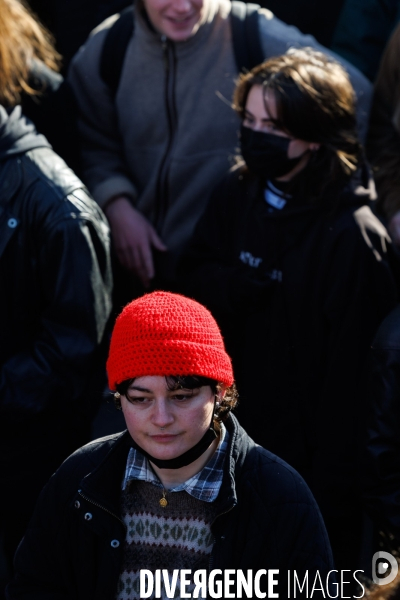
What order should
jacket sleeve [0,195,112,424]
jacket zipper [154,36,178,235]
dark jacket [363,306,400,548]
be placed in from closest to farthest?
dark jacket [363,306,400,548] < jacket sleeve [0,195,112,424] < jacket zipper [154,36,178,235]

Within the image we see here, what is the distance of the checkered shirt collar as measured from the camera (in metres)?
2.13

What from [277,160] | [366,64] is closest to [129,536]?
[277,160]

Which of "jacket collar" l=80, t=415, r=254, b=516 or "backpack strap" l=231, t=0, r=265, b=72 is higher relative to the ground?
"backpack strap" l=231, t=0, r=265, b=72

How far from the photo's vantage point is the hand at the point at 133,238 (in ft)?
11.8

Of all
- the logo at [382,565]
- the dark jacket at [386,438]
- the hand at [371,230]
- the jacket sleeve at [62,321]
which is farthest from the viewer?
the hand at [371,230]

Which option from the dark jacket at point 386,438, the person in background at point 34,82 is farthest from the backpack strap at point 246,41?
the dark jacket at point 386,438

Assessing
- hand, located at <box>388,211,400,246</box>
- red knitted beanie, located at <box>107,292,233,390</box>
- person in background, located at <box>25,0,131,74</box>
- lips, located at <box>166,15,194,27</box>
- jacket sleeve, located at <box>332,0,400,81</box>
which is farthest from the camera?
person in background, located at <box>25,0,131,74</box>

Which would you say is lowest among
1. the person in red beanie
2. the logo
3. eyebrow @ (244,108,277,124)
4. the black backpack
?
the logo

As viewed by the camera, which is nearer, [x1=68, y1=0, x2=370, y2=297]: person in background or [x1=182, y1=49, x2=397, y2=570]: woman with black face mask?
[x1=182, y1=49, x2=397, y2=570]: woman with black face mask

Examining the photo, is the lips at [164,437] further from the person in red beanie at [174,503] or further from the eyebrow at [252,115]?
the eyebrow at [252,115]

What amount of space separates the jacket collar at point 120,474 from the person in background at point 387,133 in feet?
5.04

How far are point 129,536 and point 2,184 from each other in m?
1.28

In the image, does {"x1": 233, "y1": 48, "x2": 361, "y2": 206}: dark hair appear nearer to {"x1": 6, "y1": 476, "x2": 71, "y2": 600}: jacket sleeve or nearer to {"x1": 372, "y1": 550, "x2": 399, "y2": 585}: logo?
{"x1": 372, "y1": 550, "x2": 399, "y2": 585}: logo

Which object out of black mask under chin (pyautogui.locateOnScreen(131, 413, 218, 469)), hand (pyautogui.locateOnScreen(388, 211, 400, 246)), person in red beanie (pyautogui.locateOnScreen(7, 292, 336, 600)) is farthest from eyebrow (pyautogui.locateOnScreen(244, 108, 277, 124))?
black mask under chin (pyautogui.locateOnScreen(131, 413, 218, 469))
